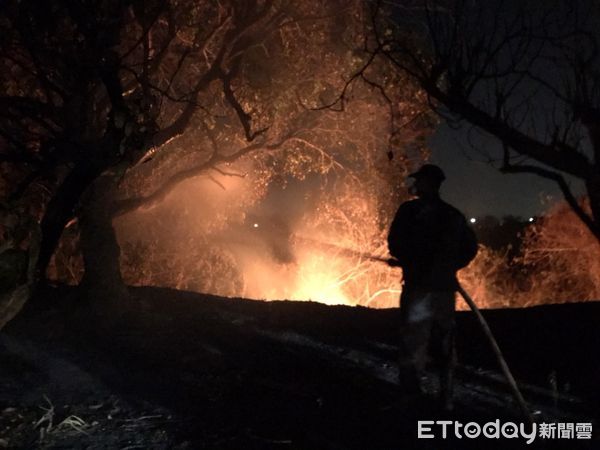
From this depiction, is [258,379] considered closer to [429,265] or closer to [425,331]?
[425,331]

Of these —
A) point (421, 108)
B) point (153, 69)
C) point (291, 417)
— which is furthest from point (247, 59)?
point (291, 417)

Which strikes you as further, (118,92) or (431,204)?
(118,92)

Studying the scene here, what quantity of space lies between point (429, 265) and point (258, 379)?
2.08 metres

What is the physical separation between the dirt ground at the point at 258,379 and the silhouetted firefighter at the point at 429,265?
345mm

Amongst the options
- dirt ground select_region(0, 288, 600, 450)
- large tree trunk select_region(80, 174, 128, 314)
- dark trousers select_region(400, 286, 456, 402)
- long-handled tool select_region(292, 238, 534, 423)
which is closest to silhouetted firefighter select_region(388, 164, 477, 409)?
dark trousers select_region(400, 286, 456, 402)

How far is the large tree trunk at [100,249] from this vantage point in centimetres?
830

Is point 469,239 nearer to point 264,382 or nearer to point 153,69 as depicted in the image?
point 264,382

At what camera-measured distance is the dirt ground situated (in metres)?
4.11

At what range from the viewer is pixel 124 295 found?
27.8 ft

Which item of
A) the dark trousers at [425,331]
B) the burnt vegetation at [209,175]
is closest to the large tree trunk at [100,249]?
the burnt vegetation at [209,175]

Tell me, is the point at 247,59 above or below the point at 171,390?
above

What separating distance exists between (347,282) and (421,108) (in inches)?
434

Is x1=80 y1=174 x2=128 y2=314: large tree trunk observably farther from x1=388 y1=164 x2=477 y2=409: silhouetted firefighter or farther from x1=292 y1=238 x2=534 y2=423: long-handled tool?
x1=388 y1=164 x2=477 y2=409: silhouetted firefighter

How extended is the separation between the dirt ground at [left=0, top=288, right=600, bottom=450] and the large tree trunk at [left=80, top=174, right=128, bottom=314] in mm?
290
